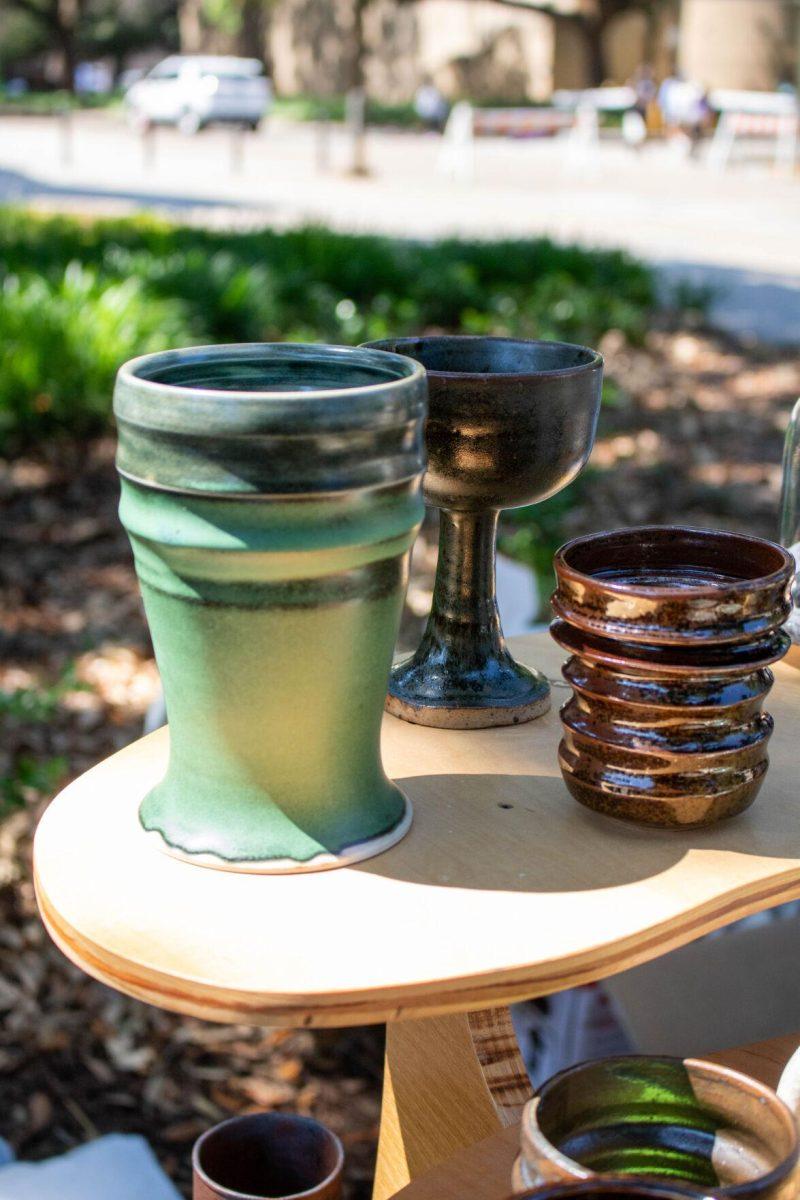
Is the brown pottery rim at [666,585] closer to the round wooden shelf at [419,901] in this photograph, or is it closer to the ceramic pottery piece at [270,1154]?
the round wooden shelf at [419,901]

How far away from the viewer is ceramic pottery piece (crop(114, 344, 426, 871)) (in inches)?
34.8

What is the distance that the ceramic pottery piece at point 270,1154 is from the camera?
1.24 m

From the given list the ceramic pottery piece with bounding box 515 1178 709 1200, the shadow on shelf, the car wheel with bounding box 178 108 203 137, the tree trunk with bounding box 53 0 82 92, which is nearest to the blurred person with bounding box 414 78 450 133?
the car wheel with bounding box 178 108 203 137

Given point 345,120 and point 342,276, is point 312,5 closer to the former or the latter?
point 345,120

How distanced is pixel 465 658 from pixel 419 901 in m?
0.36

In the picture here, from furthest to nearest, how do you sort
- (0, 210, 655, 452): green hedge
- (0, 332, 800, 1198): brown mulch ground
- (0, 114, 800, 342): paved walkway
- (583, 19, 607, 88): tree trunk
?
(583, 19, 607, 88): tree trunk, (0, 114, 800, 342): paved walkway, (0, 210, 655, 452): green hedge, (0, 332, 800, 1198): brown mulch ground

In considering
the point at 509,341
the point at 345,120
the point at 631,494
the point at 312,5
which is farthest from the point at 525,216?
the point at 312,5

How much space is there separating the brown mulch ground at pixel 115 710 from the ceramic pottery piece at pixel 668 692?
4.41 feet

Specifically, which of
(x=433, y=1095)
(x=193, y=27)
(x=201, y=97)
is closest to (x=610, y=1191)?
(x=433, y=1095)

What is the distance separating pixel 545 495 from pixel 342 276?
4.91 metres

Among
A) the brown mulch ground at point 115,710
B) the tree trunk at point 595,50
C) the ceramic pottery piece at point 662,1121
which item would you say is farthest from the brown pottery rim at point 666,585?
the tree trunk at point 595,50

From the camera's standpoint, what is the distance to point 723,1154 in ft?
2.85

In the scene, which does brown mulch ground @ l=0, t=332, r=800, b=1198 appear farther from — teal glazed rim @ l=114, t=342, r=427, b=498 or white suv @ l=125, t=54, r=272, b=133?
white suv @ l=125, t=54, r=272, b=133

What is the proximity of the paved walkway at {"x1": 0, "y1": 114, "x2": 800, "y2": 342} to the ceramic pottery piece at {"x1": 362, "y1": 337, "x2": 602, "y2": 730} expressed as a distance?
20.6ft
